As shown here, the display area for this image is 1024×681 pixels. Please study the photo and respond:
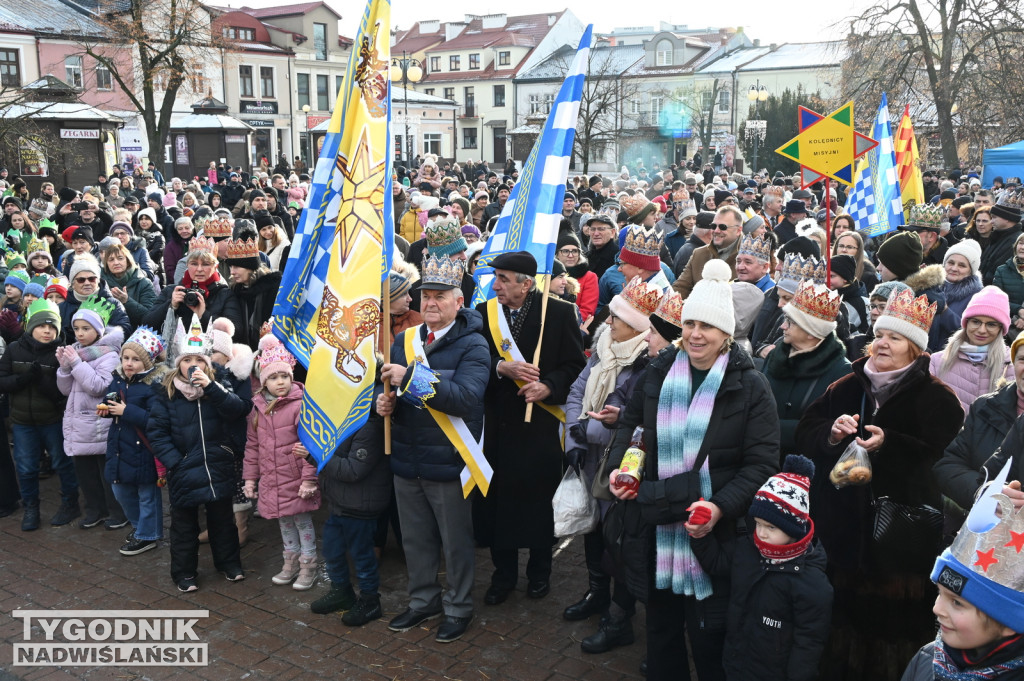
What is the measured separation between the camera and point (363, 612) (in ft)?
17.2

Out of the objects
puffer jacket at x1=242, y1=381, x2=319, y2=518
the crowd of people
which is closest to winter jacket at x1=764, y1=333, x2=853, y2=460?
the crowd of people

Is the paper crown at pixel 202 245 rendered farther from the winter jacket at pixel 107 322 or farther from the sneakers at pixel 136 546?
the sneakers at pixel 136 546

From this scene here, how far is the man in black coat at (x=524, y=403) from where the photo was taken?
17.3 feet

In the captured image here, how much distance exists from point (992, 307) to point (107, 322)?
20.9 feet

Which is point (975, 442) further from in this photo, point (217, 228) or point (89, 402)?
point (217, 228)

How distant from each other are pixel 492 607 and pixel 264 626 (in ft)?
4.41

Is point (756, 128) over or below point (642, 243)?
over

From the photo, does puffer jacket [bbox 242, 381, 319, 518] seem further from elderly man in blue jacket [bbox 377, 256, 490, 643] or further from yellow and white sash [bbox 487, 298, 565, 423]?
yellow and white sash [bbox 487, 298, 565, 423]

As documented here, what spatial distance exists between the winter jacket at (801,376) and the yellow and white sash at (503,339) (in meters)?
1.37

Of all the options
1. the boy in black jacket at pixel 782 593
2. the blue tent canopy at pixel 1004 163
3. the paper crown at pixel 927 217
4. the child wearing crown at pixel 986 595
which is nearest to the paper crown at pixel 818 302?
the boy in black jacket at pixel 782 593

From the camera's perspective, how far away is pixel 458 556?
5.07 m

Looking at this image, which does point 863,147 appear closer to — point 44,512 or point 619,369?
point 619,369

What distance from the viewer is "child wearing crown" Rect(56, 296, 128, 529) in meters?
6.55

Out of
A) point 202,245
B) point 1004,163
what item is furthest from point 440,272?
point 1004,163
